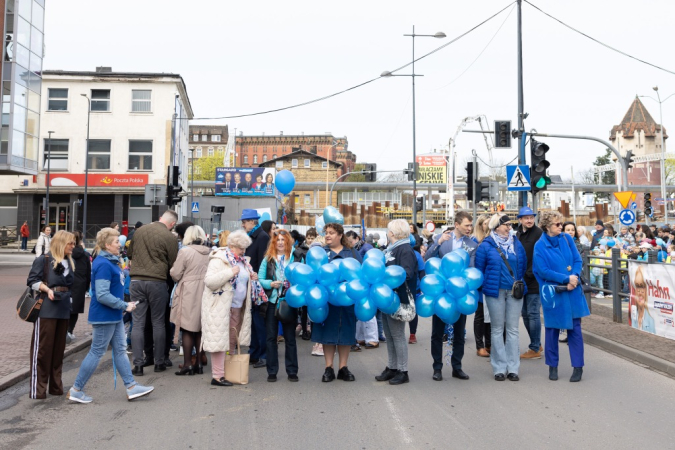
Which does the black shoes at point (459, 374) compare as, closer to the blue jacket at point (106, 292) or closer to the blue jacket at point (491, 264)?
the blue jacket at point (491, 264)

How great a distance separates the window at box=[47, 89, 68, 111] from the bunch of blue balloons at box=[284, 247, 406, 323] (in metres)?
45.5

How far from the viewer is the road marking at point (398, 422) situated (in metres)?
5.50

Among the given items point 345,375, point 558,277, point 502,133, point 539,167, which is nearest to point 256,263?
point 345,375

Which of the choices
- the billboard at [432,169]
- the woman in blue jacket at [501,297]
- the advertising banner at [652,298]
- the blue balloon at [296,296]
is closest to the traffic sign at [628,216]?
the advertising banner at [652,298]

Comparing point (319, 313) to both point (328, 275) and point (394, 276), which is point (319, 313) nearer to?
point (328, 275)

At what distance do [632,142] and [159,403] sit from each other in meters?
109

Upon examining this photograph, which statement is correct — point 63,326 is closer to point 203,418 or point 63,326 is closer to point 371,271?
point 203,418

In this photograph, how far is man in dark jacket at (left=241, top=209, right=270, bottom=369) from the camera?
8.58m

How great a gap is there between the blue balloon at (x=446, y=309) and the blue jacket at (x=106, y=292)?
352 centimetres

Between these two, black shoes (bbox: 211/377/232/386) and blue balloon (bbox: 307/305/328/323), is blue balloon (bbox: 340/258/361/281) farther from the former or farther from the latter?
black shoes (bbox: 211/377/232/386)

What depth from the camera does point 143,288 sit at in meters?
8.43

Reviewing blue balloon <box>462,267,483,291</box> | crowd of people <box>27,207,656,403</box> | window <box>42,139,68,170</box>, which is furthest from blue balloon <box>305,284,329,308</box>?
window <box>42,139,68,170</box>

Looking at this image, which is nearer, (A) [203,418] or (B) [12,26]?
(A) [203,418]

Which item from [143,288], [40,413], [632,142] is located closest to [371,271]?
[143,288]
